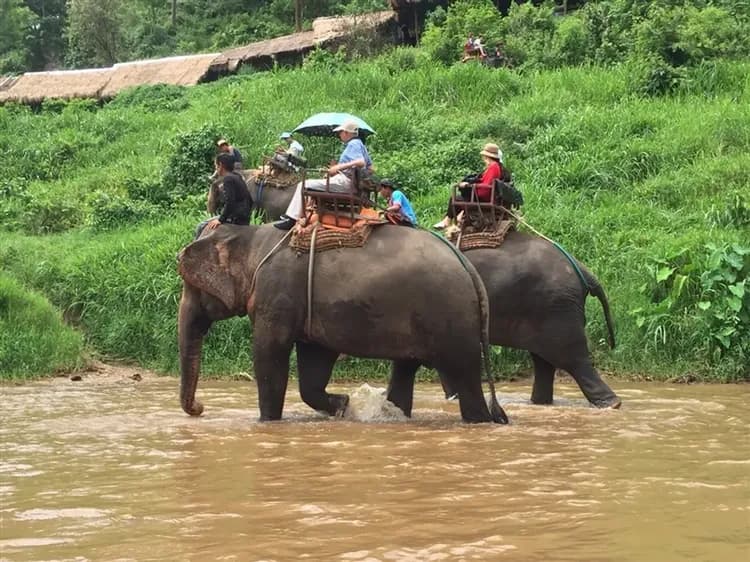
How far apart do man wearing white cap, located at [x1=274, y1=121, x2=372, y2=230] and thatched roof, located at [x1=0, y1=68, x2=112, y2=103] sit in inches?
747

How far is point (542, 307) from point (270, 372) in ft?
6.90

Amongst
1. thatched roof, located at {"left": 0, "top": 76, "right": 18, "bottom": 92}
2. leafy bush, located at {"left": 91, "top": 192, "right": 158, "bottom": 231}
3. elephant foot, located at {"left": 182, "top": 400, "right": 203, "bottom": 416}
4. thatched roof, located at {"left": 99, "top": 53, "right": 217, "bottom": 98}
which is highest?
thatched roof, located at {"left": 99, "top": 53, "right": 217, "bottom": 98}

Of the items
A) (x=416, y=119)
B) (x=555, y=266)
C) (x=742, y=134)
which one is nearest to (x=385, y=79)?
(x=416, y=119)

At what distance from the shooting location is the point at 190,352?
786cm

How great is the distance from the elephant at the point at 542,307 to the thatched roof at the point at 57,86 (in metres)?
19.3

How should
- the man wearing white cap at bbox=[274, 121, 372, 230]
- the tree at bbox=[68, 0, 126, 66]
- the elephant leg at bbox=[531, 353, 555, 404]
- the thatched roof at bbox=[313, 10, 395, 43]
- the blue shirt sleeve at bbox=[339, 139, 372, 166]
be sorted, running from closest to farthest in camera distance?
the man wearing white cap at bbox=[274, 121, 372, 230], the blue shirt sleeve at bbox=[339, 139, 372, 166], the elephant leg at bbox=[531, 353, 555, 404], the thatched roof at bbox=[313, 10, 395, 43], the tree at bbox=[68, 0, 126, 66]

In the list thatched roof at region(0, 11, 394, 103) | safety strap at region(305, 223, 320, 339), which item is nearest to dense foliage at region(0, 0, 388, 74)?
thatched roof at region(0, 11, 394, 103)

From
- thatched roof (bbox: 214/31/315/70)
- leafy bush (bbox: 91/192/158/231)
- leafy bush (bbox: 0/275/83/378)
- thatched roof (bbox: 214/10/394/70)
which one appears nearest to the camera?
leafy bush (bbox: 0/275/83/378)

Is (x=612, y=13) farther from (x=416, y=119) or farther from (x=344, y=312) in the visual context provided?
(x=344, y=312)

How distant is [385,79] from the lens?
733 inches

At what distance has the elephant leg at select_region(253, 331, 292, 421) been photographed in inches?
292

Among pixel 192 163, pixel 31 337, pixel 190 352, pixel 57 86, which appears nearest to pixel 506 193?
pixel 190 352

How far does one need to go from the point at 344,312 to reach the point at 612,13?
1347 cm

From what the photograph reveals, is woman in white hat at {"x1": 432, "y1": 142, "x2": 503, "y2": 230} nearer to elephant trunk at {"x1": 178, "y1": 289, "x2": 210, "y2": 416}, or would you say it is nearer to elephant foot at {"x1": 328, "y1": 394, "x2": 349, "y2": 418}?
elephant foot at {"x1": 328, "y1": 394, "x2": 349, "y2": 418}
